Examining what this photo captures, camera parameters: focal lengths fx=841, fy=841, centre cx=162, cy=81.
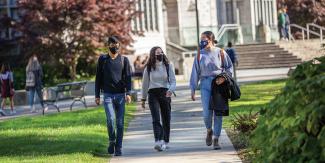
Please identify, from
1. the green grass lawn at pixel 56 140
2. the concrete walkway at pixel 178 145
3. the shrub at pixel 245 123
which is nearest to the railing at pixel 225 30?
the green grass lawn at pixel 56 140

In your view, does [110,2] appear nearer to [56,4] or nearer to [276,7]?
[56,4]

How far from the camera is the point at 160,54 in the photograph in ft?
45.1

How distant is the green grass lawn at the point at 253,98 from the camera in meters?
19.3

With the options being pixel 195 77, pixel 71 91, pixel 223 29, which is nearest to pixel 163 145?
pixel 195 77

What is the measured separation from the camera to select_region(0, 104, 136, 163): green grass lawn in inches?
517

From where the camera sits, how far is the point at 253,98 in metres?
24.2

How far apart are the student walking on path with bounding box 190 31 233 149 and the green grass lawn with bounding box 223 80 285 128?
3.08m

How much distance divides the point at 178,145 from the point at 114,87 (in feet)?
5.24

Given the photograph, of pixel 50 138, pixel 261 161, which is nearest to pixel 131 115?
pixel 50 138

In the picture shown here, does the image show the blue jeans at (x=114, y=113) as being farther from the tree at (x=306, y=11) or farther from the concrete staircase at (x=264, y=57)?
the tree at (x=306, y=11)

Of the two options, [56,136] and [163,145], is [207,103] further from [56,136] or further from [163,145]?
[56,136]

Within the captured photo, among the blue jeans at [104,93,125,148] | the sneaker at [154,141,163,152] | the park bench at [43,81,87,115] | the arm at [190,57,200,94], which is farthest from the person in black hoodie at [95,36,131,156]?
the park bench at [43,81,87,115]

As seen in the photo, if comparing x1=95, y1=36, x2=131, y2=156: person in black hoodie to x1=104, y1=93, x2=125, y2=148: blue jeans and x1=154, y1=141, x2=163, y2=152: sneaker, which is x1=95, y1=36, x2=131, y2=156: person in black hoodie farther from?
x1=154, y1=141, x2=163, y2=152: sneaker

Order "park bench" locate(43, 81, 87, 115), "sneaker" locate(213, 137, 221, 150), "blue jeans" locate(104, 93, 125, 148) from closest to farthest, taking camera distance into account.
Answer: "sneaker" locate(213, 137, 221, 150) < "blue jeans" locate(104, 93, 125, 148) < "park bench" locate(43, 81, 87, 115)
